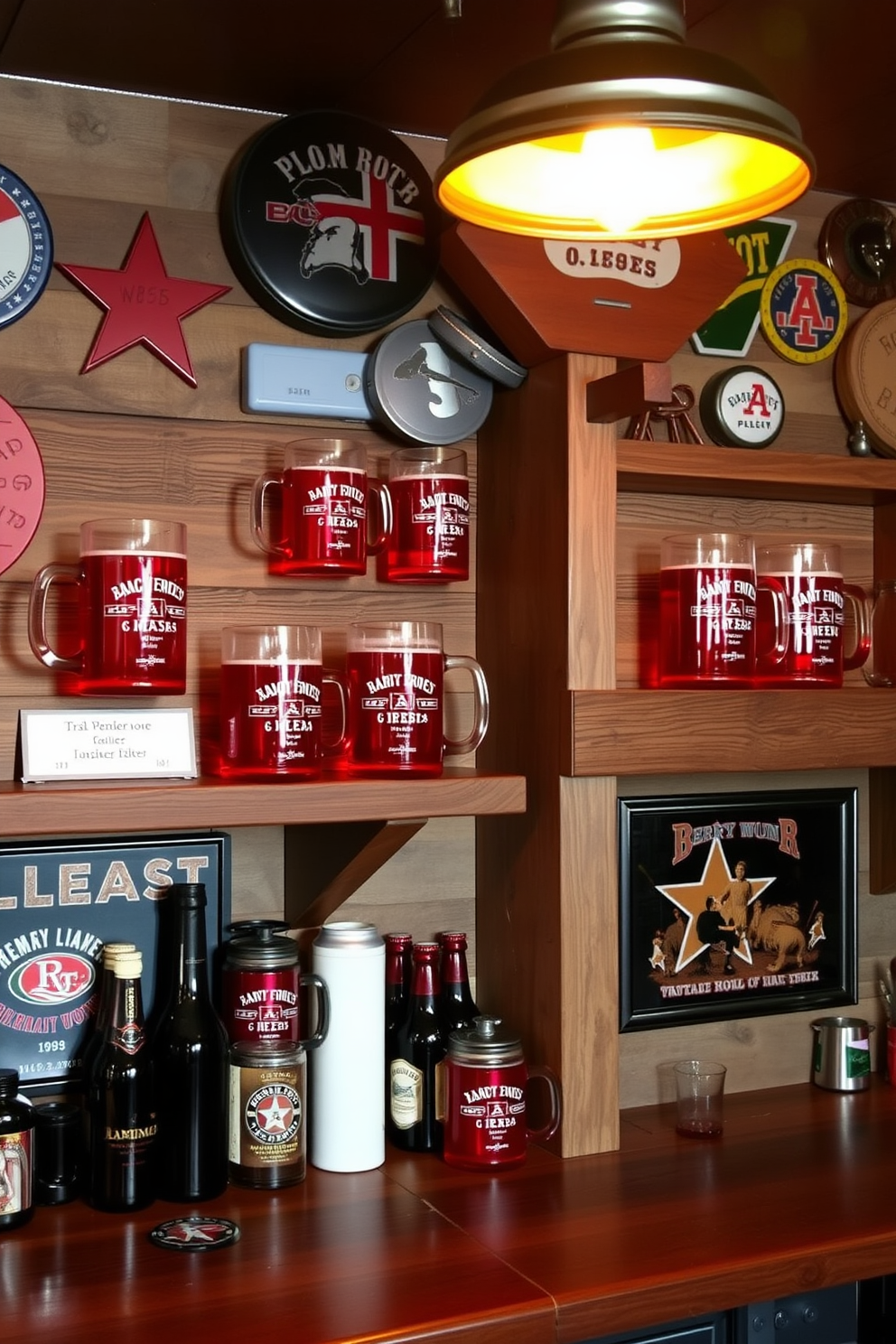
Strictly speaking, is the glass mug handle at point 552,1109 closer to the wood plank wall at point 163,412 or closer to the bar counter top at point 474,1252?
the bar counter top at point 474,1252

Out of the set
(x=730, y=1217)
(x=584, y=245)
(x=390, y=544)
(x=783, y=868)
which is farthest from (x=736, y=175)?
(x=783, y=868)

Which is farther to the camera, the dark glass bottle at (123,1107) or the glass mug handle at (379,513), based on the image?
the glass mug handle at (379,513)

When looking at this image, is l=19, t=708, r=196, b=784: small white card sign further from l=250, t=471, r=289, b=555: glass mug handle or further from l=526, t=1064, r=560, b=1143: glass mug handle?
l=526, t=1064, r=560, b=1143: glass mug handle

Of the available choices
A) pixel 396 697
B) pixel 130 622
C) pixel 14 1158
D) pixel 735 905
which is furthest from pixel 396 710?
pixel 735 905

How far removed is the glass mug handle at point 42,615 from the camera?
1.65 meters

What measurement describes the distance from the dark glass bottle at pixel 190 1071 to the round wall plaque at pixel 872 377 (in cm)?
137

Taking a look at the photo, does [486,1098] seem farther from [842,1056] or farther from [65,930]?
[842,1056]

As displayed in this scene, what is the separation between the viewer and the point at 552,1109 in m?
1.88

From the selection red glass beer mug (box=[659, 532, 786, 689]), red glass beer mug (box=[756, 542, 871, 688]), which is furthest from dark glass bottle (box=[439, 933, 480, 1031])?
red glass beer mug (box=[756, 542, 871, 688])

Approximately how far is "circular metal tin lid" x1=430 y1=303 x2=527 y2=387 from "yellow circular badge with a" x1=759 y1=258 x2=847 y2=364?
0.55 m

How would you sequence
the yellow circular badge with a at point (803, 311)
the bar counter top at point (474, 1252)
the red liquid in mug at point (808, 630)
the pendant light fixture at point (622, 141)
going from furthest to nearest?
the yellow circular badge with a at point (803, 311) → the red liquid in mug at point (808, 630) → the bar counter top at point (474, 1252) → the pendant light fixture at point (622, 141)

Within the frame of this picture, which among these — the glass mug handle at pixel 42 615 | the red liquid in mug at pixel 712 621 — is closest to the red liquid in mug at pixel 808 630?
the red liquid in mug at pixel 712 621

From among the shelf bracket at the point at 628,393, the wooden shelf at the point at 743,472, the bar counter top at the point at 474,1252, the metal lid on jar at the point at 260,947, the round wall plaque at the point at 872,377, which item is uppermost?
the round wall plaque at the point at 872,377

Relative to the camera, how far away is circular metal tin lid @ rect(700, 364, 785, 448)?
7.22 ft
